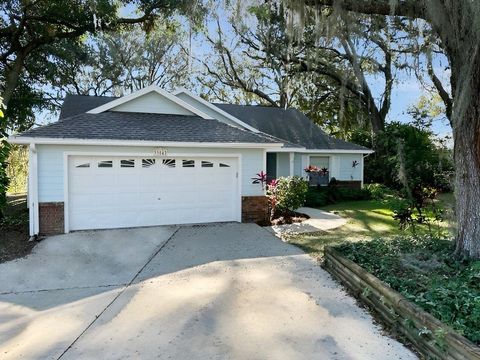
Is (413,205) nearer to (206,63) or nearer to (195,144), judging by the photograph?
(195,144)

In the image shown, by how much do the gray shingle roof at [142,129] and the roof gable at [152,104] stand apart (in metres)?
0.21

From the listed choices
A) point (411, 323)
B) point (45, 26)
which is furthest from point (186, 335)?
point (45, 26)

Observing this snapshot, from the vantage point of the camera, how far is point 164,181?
9773 millimetres

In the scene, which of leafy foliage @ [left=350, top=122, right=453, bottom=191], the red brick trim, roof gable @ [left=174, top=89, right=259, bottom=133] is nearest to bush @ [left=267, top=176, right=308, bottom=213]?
roof gable @ [left=174, top=89, right=259, bottom=133]

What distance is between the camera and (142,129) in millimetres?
10062

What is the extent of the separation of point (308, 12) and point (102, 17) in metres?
12.6

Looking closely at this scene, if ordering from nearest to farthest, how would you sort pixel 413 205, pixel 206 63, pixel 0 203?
pixel 413 205 < pixel 0 203 < pixel 206 63

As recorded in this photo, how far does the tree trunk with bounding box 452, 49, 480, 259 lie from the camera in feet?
16.7

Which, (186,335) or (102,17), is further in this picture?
(102,17)

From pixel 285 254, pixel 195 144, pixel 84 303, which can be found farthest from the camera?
pixel 195 144

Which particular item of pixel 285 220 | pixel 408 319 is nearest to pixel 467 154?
pixel 408 319

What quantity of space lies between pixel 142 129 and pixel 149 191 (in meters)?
1.85

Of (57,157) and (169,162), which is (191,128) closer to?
(169,162)

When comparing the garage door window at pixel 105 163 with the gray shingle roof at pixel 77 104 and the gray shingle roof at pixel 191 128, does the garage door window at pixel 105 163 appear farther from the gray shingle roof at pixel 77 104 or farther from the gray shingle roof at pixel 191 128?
the gray shingle roof at pixel 77 104
